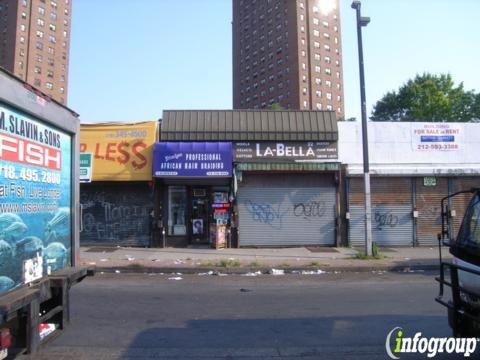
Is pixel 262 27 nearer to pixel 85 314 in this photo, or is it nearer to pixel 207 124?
pixel 207 124

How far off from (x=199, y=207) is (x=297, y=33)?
3945 inches

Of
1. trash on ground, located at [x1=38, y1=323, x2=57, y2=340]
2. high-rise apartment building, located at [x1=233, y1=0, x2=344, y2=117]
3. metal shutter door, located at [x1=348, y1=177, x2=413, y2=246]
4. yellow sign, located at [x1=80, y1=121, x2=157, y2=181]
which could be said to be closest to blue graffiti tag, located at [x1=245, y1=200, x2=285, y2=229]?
metal shutter door, located at [x1=348, y1=177, x2=413, y2=246]

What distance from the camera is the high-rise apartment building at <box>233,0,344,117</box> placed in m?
109

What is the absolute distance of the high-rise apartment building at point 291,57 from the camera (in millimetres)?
109125

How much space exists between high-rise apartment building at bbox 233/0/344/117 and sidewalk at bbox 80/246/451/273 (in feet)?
301

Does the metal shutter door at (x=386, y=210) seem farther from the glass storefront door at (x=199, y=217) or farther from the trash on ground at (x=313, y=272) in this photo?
the glass storefront door at (x=199, y=217)

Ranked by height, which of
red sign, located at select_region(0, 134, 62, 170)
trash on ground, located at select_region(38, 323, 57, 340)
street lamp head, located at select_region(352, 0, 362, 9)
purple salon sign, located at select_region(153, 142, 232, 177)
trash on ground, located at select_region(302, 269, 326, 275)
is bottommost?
trash on ground, located at select_region(302, 269, 326, 275)

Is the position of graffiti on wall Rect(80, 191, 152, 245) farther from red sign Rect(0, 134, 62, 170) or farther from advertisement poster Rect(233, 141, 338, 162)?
red sign Rect(0, 134, 62, 170)

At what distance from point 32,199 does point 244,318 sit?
4.00 meters

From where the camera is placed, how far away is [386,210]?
1769 cm

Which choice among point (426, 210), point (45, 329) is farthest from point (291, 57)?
point (45, 329)

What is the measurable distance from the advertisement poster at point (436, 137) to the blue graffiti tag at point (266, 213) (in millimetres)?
5892

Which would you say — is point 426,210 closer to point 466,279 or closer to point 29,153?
point 466,279

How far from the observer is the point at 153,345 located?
19.7 feet
